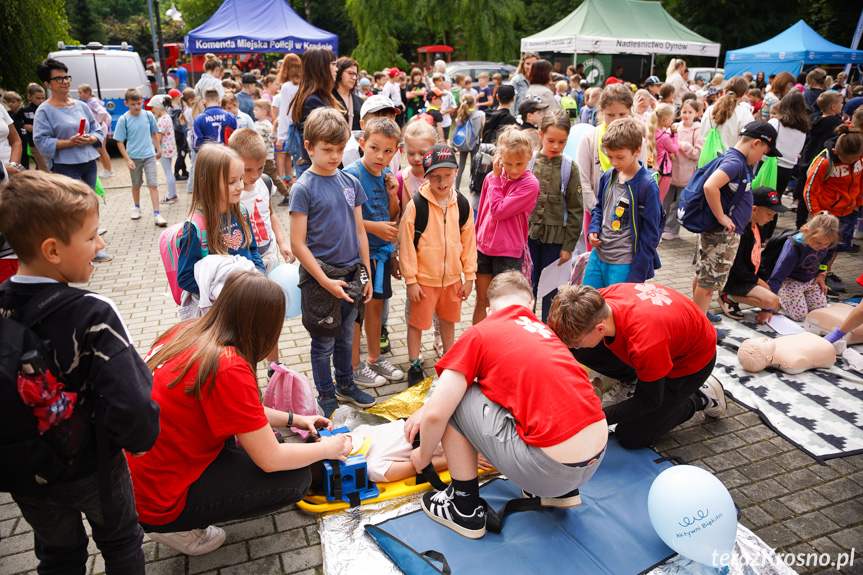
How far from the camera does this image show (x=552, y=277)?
15.9 feet

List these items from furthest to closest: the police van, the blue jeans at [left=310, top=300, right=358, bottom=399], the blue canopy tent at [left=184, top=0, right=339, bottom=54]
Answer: the blue canopy tent at [left=184, top=0, right=339, bottom=54]
the police van
the blue jeans at [left=310, top=300, right=358, bottom=399]

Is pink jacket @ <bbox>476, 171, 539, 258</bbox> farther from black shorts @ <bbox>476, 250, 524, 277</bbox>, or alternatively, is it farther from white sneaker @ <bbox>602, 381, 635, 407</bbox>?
white sneaker @ <bbox>602, 381, 635, 407</bbox>

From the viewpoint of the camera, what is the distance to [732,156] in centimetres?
462

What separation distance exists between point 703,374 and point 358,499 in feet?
7.07

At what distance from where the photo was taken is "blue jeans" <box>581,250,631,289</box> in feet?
14.0

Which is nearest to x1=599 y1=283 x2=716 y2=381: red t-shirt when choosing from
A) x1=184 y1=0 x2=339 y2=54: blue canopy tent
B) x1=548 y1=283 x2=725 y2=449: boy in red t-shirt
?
x1=548 y1=283 x2=725 y2=449: boy in red t-shirt

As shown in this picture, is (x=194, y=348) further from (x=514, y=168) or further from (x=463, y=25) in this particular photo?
(x=463, y=25)

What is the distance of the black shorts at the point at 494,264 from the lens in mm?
4406

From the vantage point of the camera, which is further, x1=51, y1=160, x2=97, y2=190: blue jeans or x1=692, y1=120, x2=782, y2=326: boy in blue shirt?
x1=51, y1=160, x2=97, y2=190: blue jeans

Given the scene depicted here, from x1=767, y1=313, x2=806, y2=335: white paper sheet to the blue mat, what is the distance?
300 centimetres

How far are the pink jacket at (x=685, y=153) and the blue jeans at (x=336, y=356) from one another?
18.3 ft

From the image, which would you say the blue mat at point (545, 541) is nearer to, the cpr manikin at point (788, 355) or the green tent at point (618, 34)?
the cpr manikin at point (788, 355)

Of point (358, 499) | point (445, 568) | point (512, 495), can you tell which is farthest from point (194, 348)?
point (512, 495)

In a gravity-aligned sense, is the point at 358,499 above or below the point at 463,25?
below
